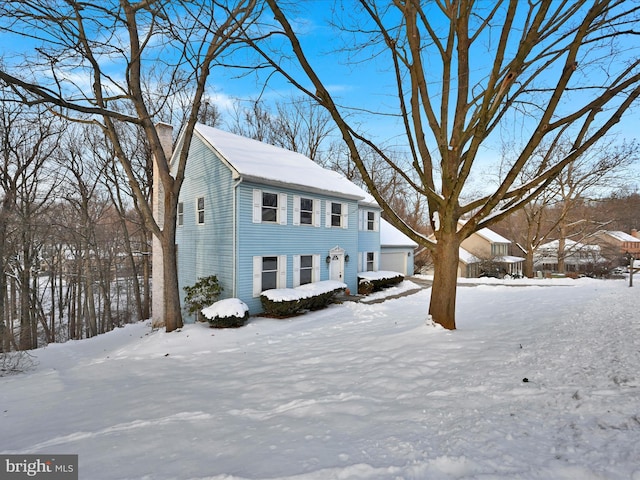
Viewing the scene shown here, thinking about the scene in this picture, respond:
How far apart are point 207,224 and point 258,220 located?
2573 millimetres

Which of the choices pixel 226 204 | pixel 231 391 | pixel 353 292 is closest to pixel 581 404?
pixel 231 391

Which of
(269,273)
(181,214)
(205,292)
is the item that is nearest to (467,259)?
(269,273)

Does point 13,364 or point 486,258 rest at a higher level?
point 486,258

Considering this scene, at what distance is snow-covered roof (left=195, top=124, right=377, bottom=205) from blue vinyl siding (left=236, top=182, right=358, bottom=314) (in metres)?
0.47

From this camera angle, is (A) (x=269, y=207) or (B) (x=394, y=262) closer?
(A) (x=269, y=207)

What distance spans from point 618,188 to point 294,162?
73.9 ft

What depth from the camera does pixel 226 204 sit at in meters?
11.6

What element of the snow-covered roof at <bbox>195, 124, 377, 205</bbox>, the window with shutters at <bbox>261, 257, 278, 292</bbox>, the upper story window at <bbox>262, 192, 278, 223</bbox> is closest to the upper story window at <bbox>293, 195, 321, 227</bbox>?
the snow-covered roof at <bbox>195, 124, 377, 205</bbox>

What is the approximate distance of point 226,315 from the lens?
952 cm

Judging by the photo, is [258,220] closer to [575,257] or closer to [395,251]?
[395,251]

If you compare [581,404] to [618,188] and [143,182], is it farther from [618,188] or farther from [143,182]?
→ [618,188]

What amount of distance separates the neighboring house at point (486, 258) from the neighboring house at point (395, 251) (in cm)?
792

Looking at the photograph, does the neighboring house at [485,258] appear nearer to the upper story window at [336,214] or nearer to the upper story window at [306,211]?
the upper story window at [336,214]

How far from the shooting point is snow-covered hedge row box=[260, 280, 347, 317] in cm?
1118
